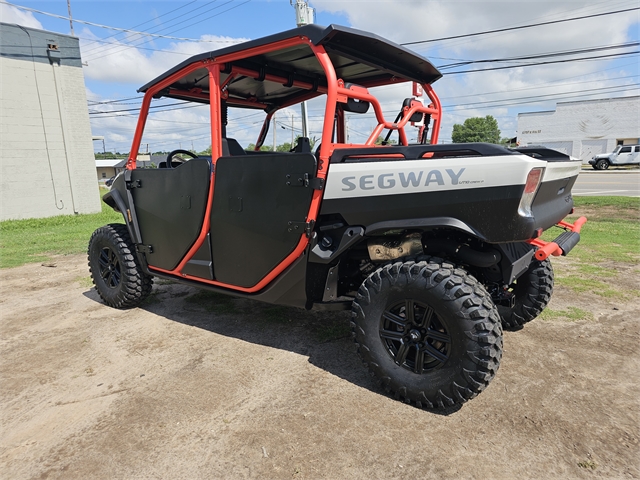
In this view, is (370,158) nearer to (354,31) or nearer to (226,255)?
(354,31)

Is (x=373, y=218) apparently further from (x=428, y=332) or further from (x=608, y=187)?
(x=608, y=187)

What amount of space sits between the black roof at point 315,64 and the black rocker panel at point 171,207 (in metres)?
0.79

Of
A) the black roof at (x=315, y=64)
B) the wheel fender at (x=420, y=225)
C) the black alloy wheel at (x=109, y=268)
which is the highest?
the black roof at (x=315, y=64)

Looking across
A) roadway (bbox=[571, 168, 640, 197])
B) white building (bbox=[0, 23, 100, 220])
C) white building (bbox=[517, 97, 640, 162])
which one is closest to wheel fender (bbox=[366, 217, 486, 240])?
roadway (bbox=[571, 168, 640, 197])

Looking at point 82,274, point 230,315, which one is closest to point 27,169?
point 82,274

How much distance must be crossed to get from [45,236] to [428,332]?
9645 mm

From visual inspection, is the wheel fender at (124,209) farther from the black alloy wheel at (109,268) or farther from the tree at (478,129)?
the tree at (478,129)

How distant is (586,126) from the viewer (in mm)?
43125

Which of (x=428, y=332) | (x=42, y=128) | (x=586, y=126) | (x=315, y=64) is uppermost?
(x=586, y=126)

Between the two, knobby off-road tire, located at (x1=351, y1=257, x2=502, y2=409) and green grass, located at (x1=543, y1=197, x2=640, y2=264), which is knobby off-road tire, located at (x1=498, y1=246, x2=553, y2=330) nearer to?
knobby off-road tire, located at (x1=351, y1=257, x2=502, y2=409)

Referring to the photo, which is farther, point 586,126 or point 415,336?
point 586,126

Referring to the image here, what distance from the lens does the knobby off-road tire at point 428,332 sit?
2367mm

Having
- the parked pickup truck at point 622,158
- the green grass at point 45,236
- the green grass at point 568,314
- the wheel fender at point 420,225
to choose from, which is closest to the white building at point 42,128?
the green grass at point 45,236

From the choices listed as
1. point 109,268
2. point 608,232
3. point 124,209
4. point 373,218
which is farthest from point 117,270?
point 608,232
